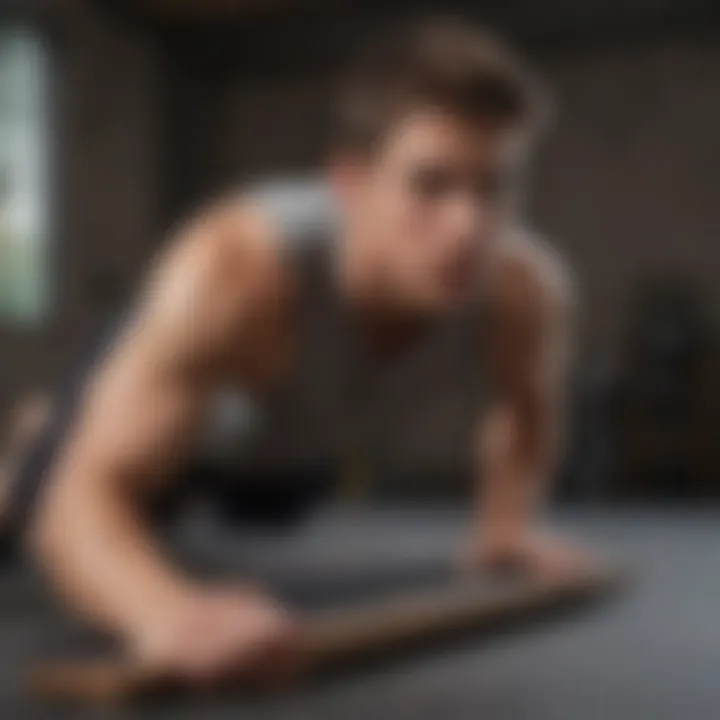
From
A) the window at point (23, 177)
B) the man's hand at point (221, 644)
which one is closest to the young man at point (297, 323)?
the man's hand at point (221, 644)

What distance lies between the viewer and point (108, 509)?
1.80ft

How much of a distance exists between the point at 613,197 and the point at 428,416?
31cm

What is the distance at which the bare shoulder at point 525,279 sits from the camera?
30.5 inches

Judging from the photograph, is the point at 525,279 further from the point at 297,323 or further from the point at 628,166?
the point at 628,166

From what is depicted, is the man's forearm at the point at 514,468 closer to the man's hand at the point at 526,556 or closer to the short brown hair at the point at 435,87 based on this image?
the man's hand at the point at 526,556

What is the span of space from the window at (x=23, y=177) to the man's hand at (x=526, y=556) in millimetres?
339

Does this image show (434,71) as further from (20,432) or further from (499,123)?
(20,432)

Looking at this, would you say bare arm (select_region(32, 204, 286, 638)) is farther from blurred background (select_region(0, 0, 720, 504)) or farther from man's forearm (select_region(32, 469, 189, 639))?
blurred background (select_region(0, 0, 720, 504))

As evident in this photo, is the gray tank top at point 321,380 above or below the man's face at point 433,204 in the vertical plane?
below

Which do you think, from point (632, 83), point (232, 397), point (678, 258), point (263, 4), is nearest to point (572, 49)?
point (632, 83)

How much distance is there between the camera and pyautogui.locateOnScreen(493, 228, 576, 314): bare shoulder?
2.54 feet

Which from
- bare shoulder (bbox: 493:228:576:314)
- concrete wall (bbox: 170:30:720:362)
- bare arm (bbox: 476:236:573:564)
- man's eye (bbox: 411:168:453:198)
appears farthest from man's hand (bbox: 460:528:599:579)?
concrete wall (bbox: 170:30:720:362)

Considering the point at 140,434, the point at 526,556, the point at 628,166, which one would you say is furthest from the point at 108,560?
the point at 628,166

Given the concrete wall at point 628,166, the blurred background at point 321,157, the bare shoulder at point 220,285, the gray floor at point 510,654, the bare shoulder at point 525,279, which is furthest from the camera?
the concrete wall at point 628,166
